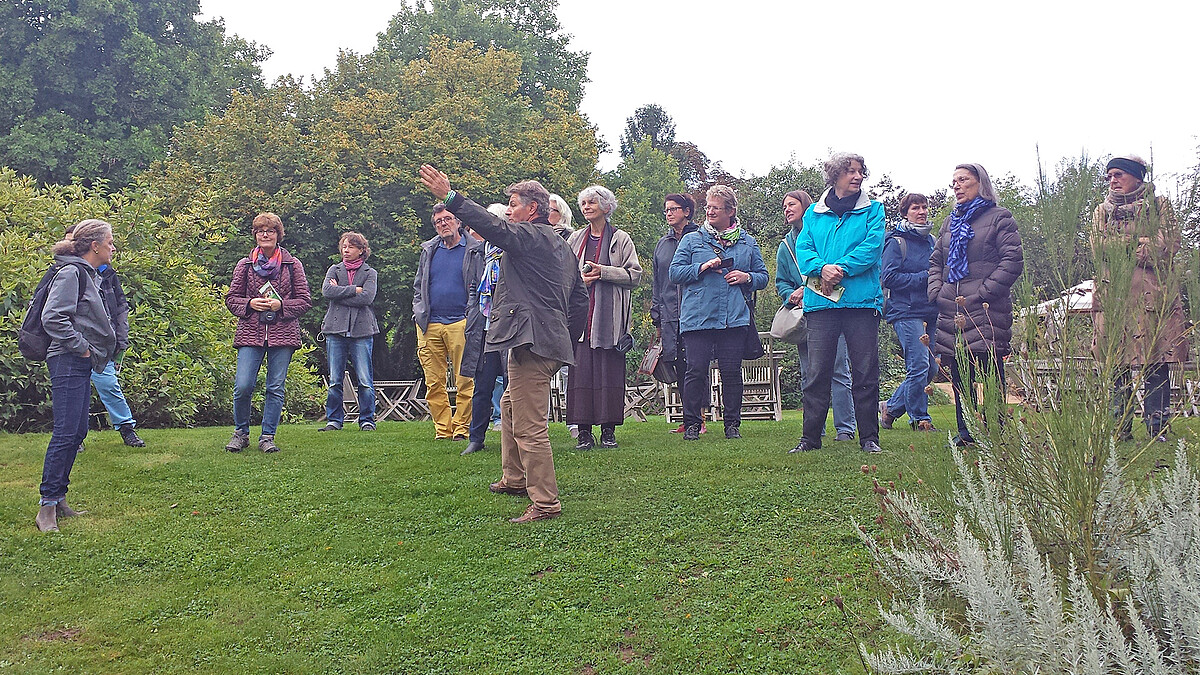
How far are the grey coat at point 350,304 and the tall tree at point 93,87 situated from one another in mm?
24550

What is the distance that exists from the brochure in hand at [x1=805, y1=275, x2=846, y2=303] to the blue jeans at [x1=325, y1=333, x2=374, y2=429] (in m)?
5.58

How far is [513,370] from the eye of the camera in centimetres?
589

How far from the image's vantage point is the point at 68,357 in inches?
237

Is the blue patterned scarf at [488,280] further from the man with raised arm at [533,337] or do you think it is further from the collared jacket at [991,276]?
the collared jacket at [991,276]

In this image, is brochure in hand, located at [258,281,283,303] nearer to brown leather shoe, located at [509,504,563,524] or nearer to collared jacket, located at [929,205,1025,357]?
brown leather shoe, located at [509,504,563,524]

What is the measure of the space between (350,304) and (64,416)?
499 cm

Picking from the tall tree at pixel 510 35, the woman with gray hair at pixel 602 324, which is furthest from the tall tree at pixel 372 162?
the woman with gray hair at pixel 602 324

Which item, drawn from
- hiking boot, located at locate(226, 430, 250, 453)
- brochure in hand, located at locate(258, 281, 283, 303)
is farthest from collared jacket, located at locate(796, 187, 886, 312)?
hiking boot, located at locate(226, 430, 250, 453)

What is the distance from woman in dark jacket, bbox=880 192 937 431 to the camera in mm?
8859

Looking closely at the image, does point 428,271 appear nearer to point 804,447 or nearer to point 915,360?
point 804,447

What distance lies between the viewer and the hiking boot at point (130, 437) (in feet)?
29.3

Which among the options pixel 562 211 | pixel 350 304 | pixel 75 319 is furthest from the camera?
pixel 350 304

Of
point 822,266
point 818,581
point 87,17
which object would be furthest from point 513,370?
point 87,17

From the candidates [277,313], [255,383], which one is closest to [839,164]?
[277,313]
